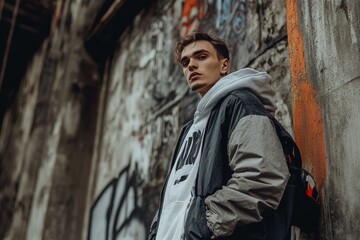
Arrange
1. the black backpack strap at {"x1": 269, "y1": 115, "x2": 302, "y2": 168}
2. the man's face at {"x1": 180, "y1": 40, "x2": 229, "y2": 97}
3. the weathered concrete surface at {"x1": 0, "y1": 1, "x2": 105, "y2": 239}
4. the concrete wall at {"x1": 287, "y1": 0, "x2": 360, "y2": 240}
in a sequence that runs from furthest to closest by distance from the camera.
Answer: the weathered concrete surface at {"x1": 0, "y1": 1, "x2": 105, "y2": 239} → the man's face at {"x1": 180, "y1": 40, "x2": 229, "y2": 97} → the black backpack strap at {"x1": 269, "y1": 115, "x2": 302, "y2": 168} → the concrete wall at {"x1": 287, "y1": 0, "x2": 360, "y2": 240}

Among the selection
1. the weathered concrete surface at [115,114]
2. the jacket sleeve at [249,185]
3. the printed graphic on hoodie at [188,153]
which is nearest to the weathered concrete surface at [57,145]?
the weathered concrete surface at [115,114]

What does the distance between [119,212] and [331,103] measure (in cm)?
335

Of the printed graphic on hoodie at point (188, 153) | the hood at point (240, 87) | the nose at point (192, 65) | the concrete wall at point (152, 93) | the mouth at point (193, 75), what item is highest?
the concrete wall at point (152, 93)

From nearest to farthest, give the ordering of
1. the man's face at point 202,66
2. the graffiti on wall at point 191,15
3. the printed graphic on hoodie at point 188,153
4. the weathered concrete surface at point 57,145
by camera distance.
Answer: the printed graphic on hoodie at point 188,153, the man's face at point 202,66, the graffiti on wall at point 191,15, the weathered concrete surface at point 57,145

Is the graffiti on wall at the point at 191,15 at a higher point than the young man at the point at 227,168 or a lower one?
higher

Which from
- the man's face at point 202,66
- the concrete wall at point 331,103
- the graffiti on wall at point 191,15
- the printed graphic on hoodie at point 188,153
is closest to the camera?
the concrete wall at point 331,103

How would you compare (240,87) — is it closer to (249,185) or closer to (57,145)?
(249,185)

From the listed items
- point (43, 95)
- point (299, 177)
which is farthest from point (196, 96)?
point (43, 95)

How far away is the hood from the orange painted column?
0.17 metres

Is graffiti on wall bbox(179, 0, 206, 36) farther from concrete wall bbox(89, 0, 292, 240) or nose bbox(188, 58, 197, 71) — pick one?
nose bbox(188, 58, 197, 71)

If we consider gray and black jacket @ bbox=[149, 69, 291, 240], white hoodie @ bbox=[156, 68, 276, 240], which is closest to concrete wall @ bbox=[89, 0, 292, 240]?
white hoodie @ bbox=[156, 68, 276, 240]

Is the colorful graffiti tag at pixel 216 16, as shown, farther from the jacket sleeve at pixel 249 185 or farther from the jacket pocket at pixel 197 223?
the jacket pocket at pixel 197 223

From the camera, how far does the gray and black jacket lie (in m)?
1.71

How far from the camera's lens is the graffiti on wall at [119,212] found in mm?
4625
